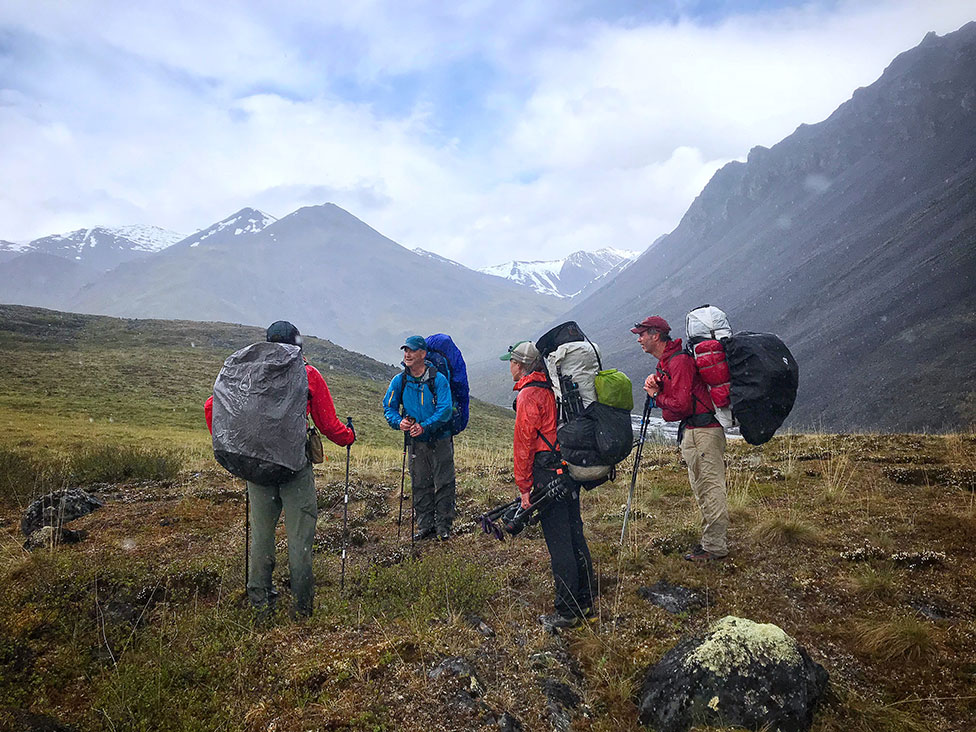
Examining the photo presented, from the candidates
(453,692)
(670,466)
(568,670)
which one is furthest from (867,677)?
(670,466)

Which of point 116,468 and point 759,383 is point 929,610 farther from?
point 116,468

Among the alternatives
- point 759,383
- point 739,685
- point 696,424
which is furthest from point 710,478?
point 739,685

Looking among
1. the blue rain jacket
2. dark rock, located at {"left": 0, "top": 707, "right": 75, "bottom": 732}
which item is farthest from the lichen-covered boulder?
the blue rain jacket

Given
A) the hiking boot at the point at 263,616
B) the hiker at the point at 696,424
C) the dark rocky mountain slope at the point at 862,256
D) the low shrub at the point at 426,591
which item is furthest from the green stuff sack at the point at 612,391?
the dark rocky mountain slope at the point at 862,256

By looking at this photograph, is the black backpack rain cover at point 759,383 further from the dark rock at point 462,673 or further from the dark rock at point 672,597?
the dark rock at point 462,673

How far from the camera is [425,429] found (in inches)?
266

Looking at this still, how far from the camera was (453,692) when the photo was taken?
333 cm

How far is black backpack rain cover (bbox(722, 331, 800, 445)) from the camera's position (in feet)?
16.7

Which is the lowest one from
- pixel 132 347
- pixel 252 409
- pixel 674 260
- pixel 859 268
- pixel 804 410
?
pixel 804 410

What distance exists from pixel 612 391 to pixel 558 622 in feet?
6.87

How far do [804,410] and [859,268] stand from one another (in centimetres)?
3954

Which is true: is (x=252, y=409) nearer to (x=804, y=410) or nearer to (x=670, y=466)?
(x=670, y=466)

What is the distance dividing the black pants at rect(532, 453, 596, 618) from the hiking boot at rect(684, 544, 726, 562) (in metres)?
1.62

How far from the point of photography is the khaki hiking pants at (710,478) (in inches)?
216
